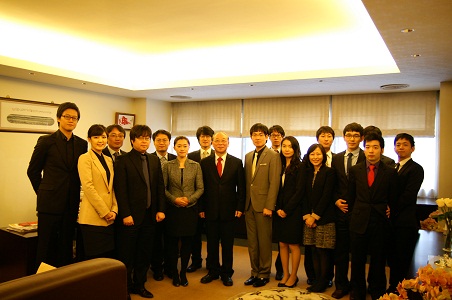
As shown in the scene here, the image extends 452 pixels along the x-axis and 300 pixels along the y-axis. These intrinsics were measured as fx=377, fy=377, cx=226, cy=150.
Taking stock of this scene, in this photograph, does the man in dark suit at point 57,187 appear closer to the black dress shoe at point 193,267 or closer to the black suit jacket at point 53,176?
the black suit jacket at point 53,176

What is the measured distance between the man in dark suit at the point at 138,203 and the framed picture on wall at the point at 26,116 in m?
3.19

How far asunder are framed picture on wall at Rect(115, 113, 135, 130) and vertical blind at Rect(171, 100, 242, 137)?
3.53ft

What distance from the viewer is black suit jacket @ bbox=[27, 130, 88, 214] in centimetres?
321

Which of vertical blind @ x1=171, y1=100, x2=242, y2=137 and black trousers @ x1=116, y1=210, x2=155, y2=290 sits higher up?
vertical blind @ x1=171, y1=100, x2=242, y2=137

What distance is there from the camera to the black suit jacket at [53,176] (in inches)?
126

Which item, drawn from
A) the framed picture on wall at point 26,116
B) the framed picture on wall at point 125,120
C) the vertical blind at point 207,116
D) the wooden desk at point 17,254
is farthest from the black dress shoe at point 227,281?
the framed picture on wall at point 125,120

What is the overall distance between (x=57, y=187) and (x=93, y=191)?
327mm

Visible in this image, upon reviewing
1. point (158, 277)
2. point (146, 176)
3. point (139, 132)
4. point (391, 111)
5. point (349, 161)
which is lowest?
point (158, 277)

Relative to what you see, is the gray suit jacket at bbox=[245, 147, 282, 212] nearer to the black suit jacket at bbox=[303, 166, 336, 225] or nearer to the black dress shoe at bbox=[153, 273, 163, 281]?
the black suit jacket at bbox=[303, 166, 336, 225]

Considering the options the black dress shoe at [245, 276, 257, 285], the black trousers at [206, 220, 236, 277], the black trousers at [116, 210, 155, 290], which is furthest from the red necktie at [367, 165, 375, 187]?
the black trousers at [116, 210, 155, 290]

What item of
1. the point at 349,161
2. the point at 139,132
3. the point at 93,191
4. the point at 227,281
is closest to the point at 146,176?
the point at 139,132

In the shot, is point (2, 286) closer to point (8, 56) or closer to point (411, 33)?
point (411, 33)

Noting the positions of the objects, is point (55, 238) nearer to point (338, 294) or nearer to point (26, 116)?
point (338, 294)

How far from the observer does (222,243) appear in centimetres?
398
